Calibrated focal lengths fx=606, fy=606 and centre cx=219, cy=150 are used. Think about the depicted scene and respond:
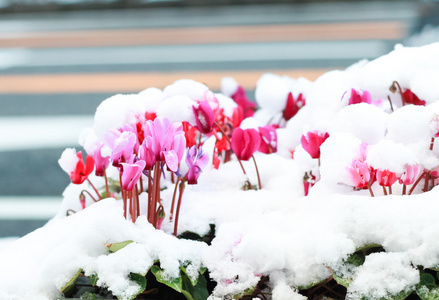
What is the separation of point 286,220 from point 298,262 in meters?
0.10

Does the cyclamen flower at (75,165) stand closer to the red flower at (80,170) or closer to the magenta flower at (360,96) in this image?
the red flower at (80,170)

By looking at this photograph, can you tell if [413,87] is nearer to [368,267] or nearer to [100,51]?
[368,267]

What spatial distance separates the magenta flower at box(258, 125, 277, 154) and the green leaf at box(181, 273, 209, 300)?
0.36 metres

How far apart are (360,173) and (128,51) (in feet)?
20.1

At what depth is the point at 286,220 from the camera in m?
0.87

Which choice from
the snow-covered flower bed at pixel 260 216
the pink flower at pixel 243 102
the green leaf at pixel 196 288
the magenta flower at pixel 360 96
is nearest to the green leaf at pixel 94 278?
the snow-covered flower bed at pixel 260 216

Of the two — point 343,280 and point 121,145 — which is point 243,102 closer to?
point 121,145

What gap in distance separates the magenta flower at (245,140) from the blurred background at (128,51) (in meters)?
2.09

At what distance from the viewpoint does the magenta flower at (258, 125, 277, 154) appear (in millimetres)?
1106

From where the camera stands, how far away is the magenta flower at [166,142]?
83 centimetres

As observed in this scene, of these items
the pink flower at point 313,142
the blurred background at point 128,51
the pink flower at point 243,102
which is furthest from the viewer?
the blurred background at point 128,51

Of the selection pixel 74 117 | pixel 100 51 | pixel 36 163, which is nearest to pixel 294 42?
pixel 100 51

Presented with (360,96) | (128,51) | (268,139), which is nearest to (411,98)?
(360,96)

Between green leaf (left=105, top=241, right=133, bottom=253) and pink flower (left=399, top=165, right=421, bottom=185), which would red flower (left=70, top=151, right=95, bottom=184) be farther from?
pink flower (left=399, top=165, right=421, bottom=185)
